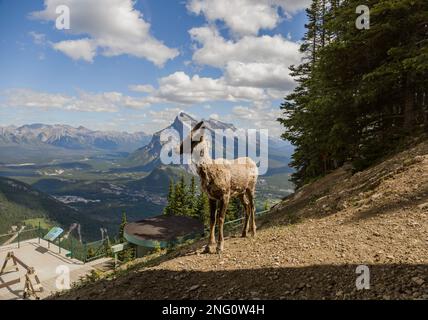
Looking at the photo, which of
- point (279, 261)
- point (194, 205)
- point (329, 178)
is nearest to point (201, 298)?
point (279, 261)

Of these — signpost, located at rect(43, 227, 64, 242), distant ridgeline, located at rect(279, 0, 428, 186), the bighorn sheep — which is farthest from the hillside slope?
signpost, located at rect(43, 227, 64, 242)

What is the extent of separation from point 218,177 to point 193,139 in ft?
4.79

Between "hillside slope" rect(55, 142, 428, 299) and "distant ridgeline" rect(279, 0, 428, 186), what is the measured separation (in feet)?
18.4

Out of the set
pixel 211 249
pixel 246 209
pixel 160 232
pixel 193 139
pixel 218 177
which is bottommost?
pixel 160 232

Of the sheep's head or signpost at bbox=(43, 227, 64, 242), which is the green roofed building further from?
the sheep's head

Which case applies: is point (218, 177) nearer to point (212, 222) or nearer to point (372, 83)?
point (212, 222)

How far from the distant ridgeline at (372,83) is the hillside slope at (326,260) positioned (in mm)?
5600

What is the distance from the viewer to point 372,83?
49.6 feet

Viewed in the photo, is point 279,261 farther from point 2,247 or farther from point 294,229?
point 2,247

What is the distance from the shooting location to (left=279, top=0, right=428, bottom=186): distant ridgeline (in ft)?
49.1

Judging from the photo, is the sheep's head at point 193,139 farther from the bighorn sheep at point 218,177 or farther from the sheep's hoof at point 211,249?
the sheep's hoof at point 211,249

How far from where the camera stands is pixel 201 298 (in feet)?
21.1

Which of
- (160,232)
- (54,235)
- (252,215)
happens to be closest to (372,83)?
(252,215)
